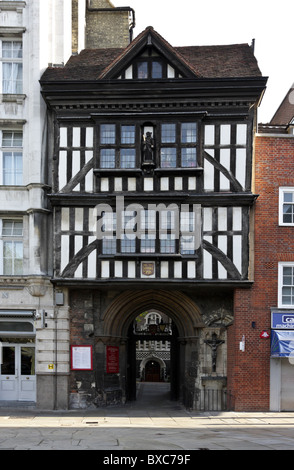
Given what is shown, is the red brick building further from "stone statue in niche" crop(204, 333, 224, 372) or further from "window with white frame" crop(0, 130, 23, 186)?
"window with white frame" crop(0, 130, 23, 186)

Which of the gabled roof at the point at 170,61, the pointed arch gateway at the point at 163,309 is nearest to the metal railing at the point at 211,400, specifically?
the pointed arch gateway at the point at 163,309

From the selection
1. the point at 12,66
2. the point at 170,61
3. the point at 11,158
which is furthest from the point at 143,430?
the point at 12,66

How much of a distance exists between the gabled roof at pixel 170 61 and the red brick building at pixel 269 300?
2.98m

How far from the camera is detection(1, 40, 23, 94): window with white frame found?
886 inches

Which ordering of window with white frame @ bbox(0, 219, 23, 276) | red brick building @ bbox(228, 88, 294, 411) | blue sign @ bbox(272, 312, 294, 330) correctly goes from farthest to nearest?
window with white frame @ bbox(0, 219, 23, 276) < blue sign @ bbox(272, 312, 294, 330) < red brick building @ bbox(228, 88, 294, 411)

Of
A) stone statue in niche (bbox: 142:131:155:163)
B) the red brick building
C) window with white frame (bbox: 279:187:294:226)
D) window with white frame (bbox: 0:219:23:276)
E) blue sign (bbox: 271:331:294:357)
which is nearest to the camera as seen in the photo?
blue sign (bbox: 271:331:294:357)

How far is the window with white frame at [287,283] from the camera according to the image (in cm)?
2133

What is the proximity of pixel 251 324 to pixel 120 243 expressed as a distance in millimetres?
5499

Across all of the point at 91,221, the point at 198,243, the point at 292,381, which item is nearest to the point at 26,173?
the point at 91,221

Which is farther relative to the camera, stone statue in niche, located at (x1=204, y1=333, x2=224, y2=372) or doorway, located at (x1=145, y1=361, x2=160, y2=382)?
doorway, located at (x1=145, y1=361, x2=160, y2=382)

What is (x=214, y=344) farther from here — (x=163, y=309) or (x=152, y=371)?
(x=152, y=371)

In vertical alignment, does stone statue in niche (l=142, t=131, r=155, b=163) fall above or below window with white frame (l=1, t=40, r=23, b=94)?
below

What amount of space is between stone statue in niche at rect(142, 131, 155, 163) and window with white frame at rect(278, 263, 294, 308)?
240 inches

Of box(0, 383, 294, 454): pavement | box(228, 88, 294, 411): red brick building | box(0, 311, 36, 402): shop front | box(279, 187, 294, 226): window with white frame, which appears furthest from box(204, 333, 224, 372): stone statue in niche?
box(0, 311, 36, 402): shop front
